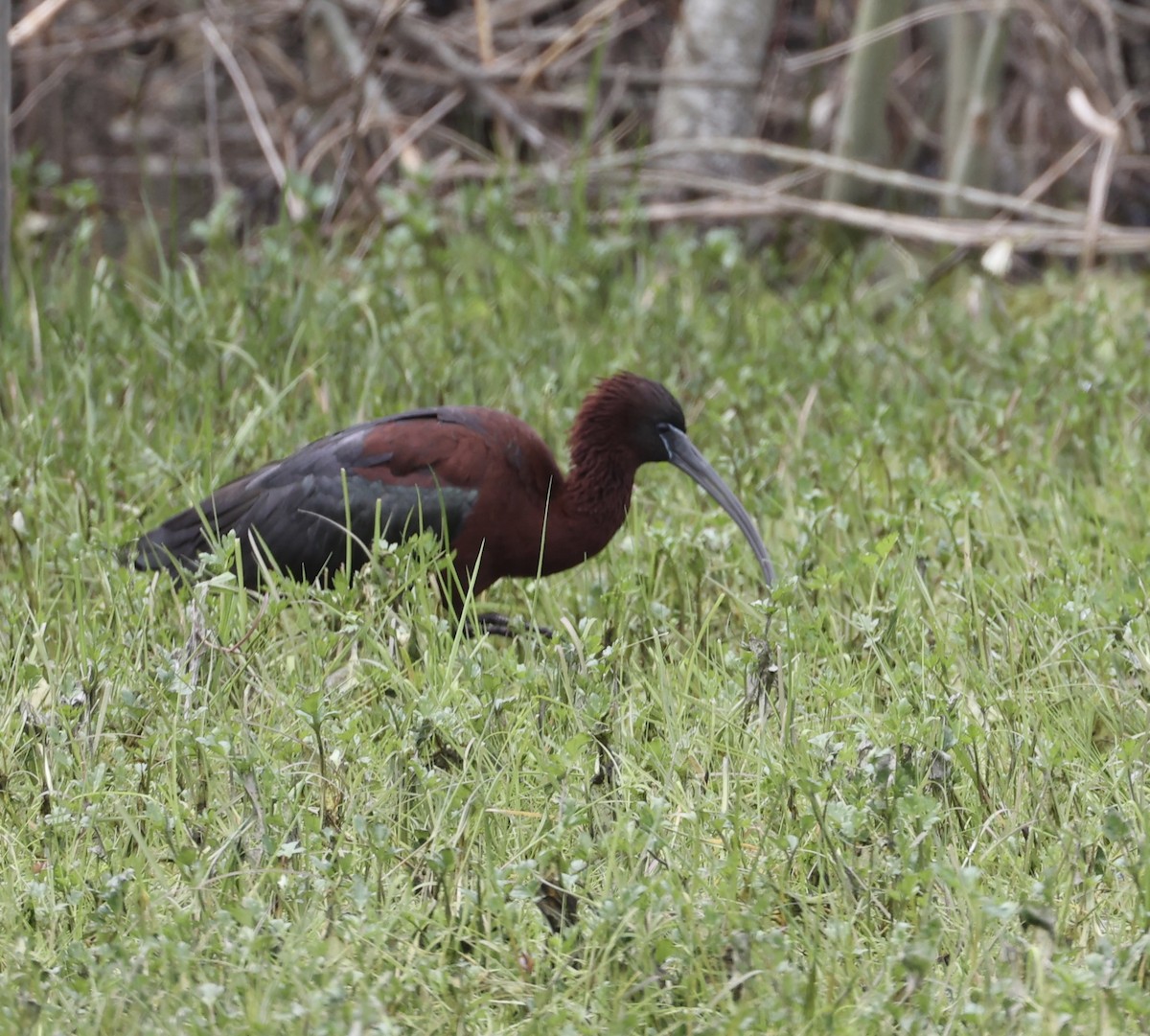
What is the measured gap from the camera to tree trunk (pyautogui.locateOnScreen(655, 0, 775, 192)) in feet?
23.1

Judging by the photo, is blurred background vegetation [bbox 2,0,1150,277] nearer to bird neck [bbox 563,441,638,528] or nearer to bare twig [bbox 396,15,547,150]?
bare twig [bbox 396,15,547,150]

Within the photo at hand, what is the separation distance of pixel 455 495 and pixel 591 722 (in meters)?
1.04

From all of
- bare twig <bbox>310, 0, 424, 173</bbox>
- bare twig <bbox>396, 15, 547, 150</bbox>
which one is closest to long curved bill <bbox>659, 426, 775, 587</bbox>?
bare twig <bbox>310, 0, 424, 173</bbox>

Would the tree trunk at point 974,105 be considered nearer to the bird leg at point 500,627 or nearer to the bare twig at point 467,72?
the bare twig at point 467,72

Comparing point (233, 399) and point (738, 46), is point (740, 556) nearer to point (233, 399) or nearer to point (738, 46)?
point (233, 399)

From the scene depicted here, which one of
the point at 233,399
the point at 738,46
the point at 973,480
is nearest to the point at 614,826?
the point at 973,480

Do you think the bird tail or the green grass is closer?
the green grass

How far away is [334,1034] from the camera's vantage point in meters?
2.11

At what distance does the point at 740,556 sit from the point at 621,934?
1535 mm

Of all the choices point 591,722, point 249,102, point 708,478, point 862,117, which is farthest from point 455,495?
point 862,117

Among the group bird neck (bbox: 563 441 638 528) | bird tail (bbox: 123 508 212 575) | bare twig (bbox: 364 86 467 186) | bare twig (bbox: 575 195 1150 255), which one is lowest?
bird tail (bbox: 123 508 212 575)

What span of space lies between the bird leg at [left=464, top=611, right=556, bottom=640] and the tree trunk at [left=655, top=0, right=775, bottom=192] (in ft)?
11.7

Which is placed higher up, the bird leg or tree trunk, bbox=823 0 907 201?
tree trunk, bbox=823 0 907 201

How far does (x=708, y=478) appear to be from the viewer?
13.1ft
